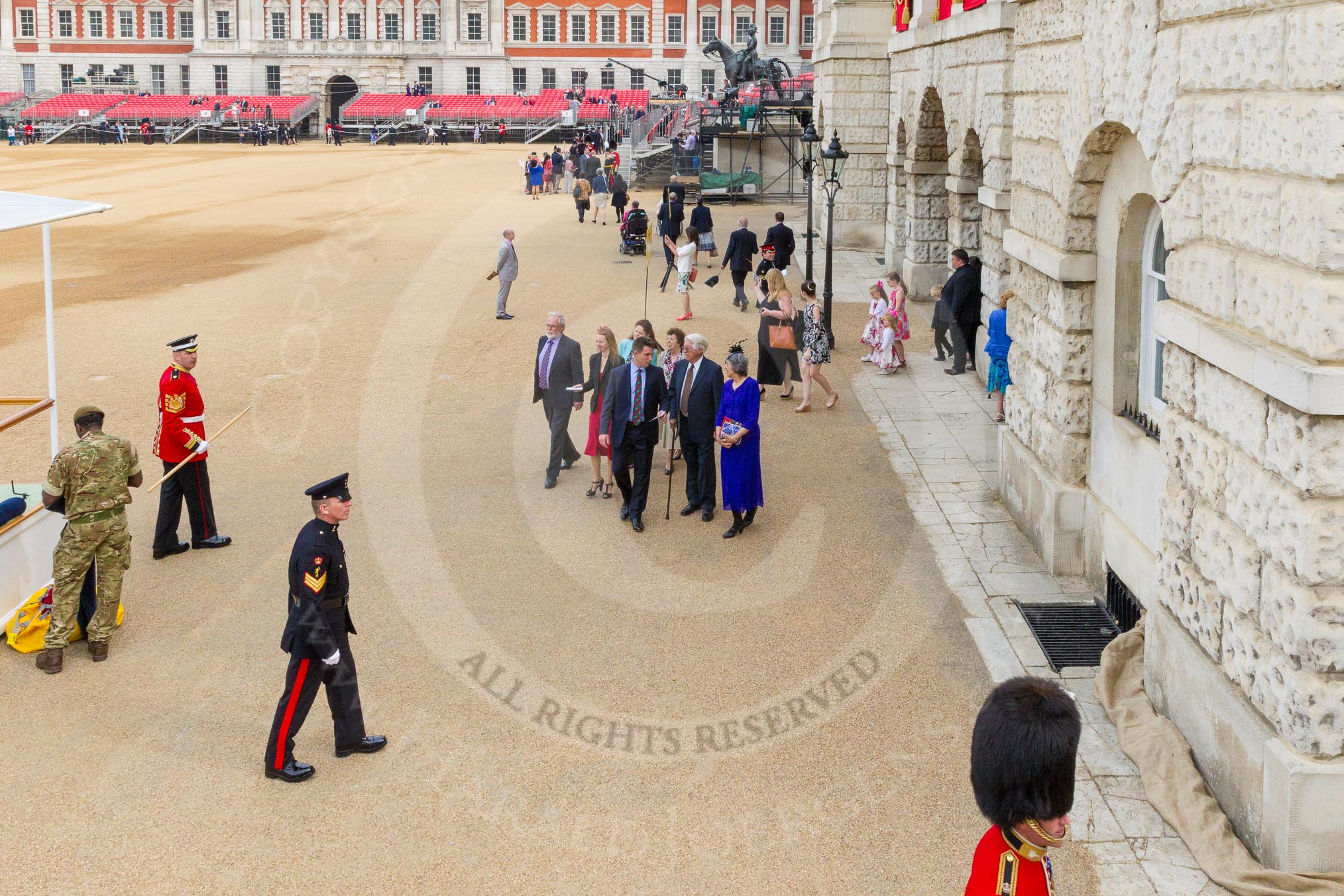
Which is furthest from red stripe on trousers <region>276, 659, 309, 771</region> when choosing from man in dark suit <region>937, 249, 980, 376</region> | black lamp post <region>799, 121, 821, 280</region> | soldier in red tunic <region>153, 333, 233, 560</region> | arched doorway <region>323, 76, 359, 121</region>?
arched doorway <region>323, 76, 359, 121</region>

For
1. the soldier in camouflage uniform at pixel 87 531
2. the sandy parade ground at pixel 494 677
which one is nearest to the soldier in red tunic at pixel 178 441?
the sandy parade ground at pixel 494 677

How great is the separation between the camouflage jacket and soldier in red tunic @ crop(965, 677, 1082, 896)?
20.7 feet

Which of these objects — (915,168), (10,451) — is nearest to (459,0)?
(915,168)

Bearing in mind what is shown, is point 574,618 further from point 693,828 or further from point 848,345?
point 848,345

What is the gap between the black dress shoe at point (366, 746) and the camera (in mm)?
7215

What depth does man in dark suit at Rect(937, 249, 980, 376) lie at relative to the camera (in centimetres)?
1636

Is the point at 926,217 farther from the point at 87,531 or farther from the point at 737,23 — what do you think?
the point at 737,23

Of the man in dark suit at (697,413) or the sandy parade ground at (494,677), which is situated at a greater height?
the man in dark suit at (697,413)

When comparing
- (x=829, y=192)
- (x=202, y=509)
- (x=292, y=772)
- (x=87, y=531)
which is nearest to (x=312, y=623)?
(x=292, y=772)

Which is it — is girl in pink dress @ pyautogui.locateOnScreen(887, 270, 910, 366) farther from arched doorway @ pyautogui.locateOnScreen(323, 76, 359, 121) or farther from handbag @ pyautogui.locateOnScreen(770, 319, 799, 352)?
arched doorway @ pyautogui.locateOnScreen(323, 76, 359, 121)

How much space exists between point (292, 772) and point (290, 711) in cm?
35

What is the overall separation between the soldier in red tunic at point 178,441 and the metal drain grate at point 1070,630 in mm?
6371

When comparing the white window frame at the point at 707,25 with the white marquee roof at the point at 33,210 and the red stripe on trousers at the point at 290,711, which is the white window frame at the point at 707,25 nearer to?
the white marquee roof at the point at 33,210

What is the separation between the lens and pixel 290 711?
6.87 m
